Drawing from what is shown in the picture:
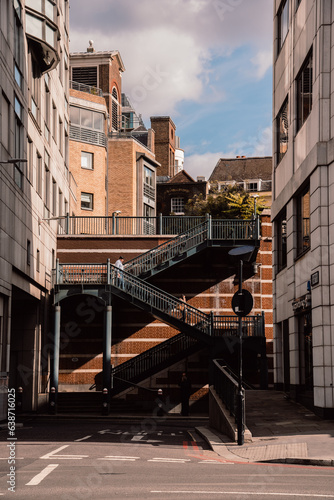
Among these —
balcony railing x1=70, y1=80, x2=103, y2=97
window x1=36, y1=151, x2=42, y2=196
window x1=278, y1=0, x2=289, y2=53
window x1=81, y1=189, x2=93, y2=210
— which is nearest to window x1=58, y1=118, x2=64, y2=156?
window x1=36, y1=151, x2=42, y2=196

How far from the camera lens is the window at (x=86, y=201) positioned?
53.8m

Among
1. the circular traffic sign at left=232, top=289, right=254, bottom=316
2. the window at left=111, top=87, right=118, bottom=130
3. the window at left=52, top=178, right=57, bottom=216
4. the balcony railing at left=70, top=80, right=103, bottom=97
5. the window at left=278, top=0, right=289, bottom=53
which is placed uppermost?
the window at left=111, top=87, right=118, bottom=130

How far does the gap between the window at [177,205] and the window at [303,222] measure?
170 feet

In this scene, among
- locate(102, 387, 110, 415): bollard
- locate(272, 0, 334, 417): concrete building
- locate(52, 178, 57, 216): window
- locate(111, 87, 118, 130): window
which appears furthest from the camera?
locate(111, 87, 118, 130): window

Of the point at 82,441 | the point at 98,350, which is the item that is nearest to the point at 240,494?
the point at 82,441

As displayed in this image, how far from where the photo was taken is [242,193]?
63375 millimetres

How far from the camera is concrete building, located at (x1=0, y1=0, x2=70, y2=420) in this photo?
27.5 m

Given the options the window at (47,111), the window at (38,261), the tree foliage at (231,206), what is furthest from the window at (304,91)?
the tree foliage at (231,206)

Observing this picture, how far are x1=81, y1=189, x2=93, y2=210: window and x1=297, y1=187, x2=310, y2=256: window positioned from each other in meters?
29.3

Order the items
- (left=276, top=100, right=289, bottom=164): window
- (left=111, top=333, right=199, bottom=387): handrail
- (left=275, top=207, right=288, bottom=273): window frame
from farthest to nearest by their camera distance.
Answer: (left=111, top=333, right=199, bottom=387): handrail < (left=275, top=207, right=288, bottom=273): window frame < (left=276, top=100, right=289, bottom=164): window

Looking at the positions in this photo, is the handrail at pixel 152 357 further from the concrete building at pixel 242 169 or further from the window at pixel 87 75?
the concrete building at pixel 242 169

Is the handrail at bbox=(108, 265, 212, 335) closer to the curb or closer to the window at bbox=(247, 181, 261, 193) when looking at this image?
the curb

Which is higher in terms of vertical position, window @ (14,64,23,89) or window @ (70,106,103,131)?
window @ (70,106,103,131)

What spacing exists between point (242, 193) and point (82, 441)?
46.2m
